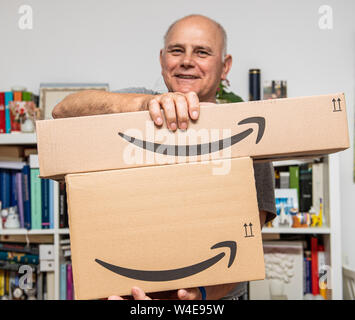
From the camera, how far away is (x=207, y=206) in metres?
0.61

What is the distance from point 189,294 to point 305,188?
122 cm

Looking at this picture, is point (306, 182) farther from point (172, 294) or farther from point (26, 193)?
point (26, 193)

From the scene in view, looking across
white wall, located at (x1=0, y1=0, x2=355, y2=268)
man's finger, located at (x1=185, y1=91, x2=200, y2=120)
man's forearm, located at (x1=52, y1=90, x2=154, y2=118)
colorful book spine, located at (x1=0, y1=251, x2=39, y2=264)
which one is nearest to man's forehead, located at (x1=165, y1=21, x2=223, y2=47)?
man's forearm, located at (x1=52, y1=90, x2=154, y2=118)

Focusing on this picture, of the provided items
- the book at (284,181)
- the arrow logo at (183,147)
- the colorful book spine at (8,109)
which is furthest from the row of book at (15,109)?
the arrow logo at (183,147)

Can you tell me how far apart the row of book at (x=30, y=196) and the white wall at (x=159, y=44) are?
1.65ft

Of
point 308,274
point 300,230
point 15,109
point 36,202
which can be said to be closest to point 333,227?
point 300,230

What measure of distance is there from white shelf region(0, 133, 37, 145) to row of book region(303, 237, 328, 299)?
54.3 inches

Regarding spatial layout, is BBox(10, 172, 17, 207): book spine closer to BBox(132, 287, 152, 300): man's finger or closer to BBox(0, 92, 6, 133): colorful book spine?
BBox(0, 92, 6, 133): colorful book spine

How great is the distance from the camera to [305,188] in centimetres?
169

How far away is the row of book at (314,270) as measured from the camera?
1.65m

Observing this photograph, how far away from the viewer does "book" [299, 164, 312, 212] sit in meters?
1.68
